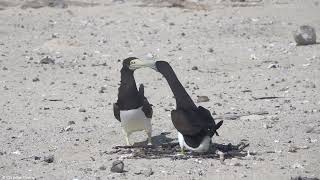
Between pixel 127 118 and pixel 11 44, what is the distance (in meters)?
8.03

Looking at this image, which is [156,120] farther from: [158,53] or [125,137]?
[158,53]

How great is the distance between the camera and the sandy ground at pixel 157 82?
7.96 meters

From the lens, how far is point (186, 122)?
805 centimetres

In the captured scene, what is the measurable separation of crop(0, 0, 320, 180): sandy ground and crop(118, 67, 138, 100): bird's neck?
0.58 meters

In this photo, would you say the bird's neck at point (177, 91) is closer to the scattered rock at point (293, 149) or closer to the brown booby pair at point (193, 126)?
the brown booby pair at point (193, 126)

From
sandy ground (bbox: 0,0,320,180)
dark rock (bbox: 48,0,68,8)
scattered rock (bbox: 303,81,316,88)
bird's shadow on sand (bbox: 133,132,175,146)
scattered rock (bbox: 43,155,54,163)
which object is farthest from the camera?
dark rock (bbox: 48,0,68,8)

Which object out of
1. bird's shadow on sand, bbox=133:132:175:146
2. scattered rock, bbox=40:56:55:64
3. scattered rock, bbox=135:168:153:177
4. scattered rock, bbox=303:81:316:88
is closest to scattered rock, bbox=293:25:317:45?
scattered rock, bbox=303:81:316:88

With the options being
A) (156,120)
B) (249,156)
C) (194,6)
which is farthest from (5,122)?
(194,6)

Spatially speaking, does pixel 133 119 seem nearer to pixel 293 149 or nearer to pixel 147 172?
pixel 147 172

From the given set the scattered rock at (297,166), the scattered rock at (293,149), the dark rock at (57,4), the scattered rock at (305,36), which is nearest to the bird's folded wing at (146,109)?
the scattered rock at (293,149)

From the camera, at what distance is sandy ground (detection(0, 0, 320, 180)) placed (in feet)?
26.1

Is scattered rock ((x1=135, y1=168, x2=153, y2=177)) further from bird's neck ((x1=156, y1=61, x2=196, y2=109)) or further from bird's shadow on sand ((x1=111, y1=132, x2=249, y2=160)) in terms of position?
bird's neck ((x1=156, y1=61, x2=196, y2=109))

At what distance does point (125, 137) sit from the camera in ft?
29.7

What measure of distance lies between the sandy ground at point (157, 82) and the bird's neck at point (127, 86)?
1.91ft
